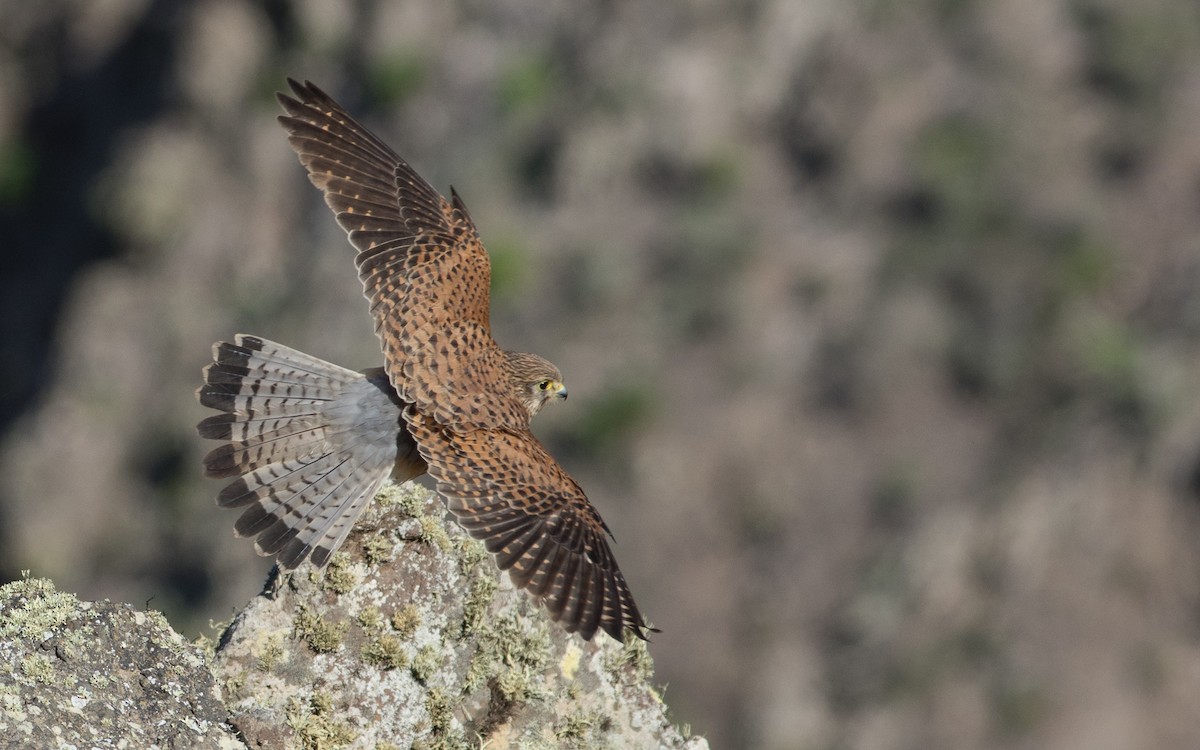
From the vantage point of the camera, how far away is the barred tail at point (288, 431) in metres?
6.04

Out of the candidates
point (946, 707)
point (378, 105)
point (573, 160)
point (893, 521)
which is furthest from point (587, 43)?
point (946, 707)

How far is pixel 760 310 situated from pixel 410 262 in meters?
11.0

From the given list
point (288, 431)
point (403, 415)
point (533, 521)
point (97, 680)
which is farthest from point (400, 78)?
point (97, 680)

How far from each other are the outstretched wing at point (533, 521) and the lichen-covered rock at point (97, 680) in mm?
1177

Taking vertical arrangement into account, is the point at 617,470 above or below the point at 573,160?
below

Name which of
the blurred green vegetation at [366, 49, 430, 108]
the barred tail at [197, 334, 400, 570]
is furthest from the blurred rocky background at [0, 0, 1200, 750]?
the barred tail at [197, 334, 400, 570]

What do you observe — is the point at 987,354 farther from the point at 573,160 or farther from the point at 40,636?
the point at 40,636

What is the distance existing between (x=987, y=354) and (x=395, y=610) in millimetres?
12909

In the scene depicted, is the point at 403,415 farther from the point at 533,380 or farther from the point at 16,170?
the point at 16,170

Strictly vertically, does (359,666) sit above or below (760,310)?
below

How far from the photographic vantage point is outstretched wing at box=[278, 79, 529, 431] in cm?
654

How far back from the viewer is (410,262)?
22.7 feet

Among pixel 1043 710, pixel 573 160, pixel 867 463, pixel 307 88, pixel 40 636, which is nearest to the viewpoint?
pixel 40 636

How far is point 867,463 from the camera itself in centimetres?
1670
